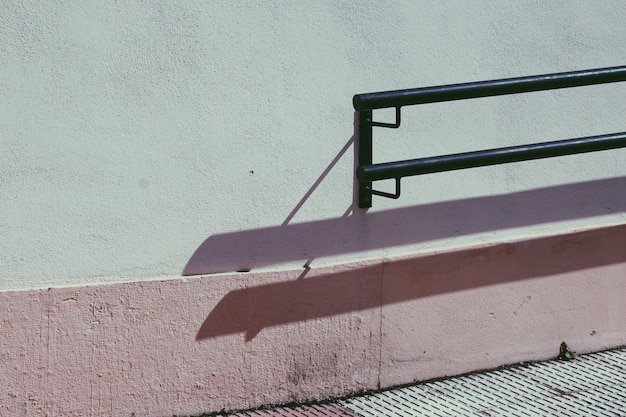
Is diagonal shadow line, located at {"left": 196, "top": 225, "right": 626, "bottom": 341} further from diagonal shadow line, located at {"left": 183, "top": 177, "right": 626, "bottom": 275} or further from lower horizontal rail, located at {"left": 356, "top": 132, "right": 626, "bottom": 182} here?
lower horizontal rail, located at {"left": 356, "top": 132, "right": 626, "bottom": 182}

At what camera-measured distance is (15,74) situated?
3.51m

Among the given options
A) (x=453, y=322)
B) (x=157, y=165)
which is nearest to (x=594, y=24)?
(x=453, y=322)

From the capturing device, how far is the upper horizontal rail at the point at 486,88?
4082 millimetres

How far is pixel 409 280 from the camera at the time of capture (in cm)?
448

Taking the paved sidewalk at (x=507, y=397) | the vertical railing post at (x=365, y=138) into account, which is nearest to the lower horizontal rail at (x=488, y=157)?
the vertical railing post at (x=365, y=138)

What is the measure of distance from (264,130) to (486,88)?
99 cm

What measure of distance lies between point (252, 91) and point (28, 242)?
3.54 feet

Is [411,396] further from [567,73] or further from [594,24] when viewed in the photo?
[594,24]

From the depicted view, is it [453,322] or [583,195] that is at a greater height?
[583,195]

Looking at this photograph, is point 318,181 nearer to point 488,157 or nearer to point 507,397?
point 488,157

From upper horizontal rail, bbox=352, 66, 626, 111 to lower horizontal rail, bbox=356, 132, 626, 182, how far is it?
0.25 metres

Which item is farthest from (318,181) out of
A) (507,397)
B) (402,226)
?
(507,397)

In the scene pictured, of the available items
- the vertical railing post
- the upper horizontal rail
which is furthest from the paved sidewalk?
the upper horizontal rail

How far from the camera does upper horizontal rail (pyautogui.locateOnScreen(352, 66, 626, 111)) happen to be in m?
4.08
